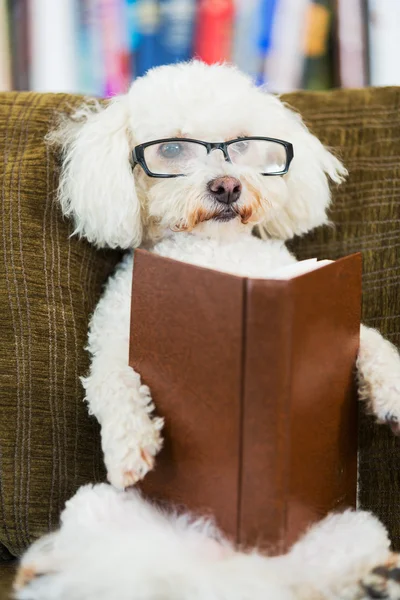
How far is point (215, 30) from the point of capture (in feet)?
5.96

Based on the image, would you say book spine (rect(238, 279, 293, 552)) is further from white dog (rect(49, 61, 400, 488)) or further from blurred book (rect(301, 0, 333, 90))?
blurred book (rect(301, 0, 333, 90))

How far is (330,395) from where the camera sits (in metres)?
0.92

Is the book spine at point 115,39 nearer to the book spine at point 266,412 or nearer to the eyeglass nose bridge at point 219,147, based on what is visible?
the eyeglass nose bridge at point 219,147

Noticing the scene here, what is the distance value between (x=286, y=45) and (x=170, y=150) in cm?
82

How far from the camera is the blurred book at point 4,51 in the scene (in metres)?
1.84

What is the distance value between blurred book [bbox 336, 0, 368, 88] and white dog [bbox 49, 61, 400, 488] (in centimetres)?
64

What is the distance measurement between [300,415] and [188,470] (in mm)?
183

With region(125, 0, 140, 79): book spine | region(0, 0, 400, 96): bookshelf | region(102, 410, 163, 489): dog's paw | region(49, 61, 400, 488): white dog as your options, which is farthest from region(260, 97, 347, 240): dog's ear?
region(125, 0, 140, 79): book spine

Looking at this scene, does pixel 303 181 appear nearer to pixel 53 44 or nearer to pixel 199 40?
pixel 199 40

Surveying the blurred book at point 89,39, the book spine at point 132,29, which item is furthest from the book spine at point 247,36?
the blurred book at point 89,39

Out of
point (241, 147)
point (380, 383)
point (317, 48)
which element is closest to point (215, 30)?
point (317, 48)

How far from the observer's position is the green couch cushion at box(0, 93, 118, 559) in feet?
3.78

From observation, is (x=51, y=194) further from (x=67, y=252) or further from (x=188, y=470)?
(x=188, y=470)

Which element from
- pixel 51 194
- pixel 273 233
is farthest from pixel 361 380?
pixel 51 194
